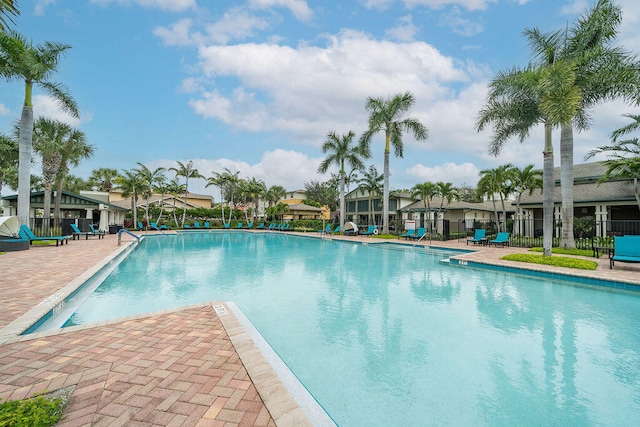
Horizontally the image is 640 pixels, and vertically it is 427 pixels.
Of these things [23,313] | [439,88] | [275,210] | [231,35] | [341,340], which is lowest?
[341,340]

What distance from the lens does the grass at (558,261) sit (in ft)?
29.5

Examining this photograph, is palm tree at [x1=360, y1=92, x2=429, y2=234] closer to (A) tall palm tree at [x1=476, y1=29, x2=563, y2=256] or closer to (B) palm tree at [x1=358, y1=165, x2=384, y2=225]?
(B) palm tree at [x1=358, y1=165, x2=384, y2=225]

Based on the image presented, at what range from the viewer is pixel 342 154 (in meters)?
26.5

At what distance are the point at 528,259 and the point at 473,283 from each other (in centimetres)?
372

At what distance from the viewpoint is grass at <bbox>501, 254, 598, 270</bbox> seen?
898 cm

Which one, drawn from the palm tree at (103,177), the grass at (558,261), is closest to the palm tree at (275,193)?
the palm tree at (103,177)

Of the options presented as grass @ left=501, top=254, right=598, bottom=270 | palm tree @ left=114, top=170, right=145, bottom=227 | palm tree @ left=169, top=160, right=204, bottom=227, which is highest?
palm tree @ left=169, top=160, right=204, bottom=227

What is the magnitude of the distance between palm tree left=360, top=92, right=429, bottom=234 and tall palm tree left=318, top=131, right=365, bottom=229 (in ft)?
14.0

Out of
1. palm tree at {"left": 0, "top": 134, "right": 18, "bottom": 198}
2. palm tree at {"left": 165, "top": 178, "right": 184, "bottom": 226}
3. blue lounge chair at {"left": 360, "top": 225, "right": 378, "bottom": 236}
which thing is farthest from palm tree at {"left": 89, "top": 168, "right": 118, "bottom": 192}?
blue lounge chair at {"left": 360, "top": 225, "right": 378, "bottom": 236}

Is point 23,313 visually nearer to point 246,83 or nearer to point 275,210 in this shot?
point 246,83

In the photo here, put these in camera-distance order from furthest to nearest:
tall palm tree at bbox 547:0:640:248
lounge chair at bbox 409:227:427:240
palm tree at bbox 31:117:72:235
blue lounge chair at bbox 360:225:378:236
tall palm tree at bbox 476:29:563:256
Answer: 1. blue lounge chair at bbox 360:225:378:236
2. lounge chair at bbox 409:227:427:240
3. palm tree at bbox 31:117:72:235
4. tall palm tree at bbox 476:29:563:256
5. tall palm tree at bbox 547:0:640:248

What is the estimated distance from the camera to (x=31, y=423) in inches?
74.9

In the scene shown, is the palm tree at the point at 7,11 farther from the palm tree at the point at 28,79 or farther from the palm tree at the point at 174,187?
the palm tree at the point at 174,187

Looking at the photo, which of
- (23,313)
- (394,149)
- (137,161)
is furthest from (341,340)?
(137,161)
